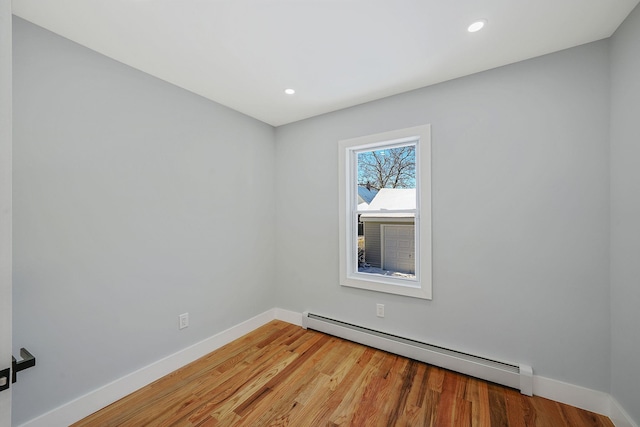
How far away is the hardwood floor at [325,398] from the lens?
172 cm

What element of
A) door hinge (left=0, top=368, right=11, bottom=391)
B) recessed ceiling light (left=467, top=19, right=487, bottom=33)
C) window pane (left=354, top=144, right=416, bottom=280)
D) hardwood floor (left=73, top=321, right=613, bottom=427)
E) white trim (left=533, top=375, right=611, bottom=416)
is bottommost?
hardwood floor (left=73, top=321, right=613, bottom=427)

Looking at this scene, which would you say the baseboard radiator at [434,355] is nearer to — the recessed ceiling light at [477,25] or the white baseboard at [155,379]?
the white baseboard at [155,379]

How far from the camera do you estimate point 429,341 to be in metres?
2.36

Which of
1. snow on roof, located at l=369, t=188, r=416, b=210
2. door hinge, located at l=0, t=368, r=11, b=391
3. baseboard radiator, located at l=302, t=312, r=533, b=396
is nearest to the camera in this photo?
door hinge, located at l=0, t=368, r=11, b=391

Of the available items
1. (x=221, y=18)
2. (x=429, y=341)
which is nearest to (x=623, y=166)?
(x=429, y=341)

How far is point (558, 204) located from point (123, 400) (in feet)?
11.3

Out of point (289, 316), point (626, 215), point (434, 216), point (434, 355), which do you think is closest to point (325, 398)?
point (434, 355)

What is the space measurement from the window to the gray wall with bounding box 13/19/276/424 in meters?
1.26

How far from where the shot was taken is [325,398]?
1923 millimetres


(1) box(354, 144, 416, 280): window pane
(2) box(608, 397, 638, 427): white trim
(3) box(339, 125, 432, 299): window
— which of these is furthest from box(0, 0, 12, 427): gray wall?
(2) box(608, 397, 638, 427): white trim

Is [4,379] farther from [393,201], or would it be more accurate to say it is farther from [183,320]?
[393,201]

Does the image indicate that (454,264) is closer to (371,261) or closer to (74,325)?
(371,261)

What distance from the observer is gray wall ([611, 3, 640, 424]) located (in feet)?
4.90

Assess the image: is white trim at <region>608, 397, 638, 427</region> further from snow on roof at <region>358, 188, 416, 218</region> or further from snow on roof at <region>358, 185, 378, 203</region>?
snow on roof at <region>358, 185, 378, 203</region>
